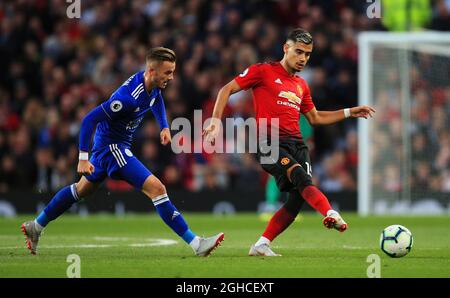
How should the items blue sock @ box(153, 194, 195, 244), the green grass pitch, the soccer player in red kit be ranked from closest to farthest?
the green grass pitch < blue sock @ box(153, 194, 195, 244) < the soccer player in red kit

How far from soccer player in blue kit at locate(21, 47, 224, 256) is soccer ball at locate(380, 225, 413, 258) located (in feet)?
4.82

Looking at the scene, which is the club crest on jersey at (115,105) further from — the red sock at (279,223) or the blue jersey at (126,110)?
the red sock at (279,223)

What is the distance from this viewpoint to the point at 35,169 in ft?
57.1

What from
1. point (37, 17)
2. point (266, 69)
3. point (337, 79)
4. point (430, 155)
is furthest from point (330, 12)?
point (266, 69)

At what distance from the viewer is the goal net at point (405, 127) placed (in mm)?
16625

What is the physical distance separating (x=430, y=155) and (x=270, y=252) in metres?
9.18

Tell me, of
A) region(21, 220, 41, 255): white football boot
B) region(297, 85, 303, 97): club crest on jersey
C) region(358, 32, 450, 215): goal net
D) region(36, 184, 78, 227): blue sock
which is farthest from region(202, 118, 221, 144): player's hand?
region(358, 32, 450, 215): goal net

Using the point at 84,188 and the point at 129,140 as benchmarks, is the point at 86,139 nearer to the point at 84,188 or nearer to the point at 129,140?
the point at 129,140

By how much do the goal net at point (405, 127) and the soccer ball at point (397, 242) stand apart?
8.21 meters

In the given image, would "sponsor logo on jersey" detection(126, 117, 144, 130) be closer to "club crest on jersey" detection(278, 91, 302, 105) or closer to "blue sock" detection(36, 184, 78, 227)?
"blue sock" detection(36, 184, 78, 227)

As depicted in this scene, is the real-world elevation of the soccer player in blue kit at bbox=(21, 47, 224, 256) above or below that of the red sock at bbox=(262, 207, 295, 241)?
above

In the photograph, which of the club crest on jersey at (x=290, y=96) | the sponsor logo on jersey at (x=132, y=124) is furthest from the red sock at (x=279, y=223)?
the sponsor logo on jersey at (x=132, y=124)

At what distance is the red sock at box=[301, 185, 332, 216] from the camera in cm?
782

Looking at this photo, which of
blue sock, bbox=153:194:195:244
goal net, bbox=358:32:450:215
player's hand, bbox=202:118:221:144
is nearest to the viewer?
player's hand, bbox=202:118:221:144
